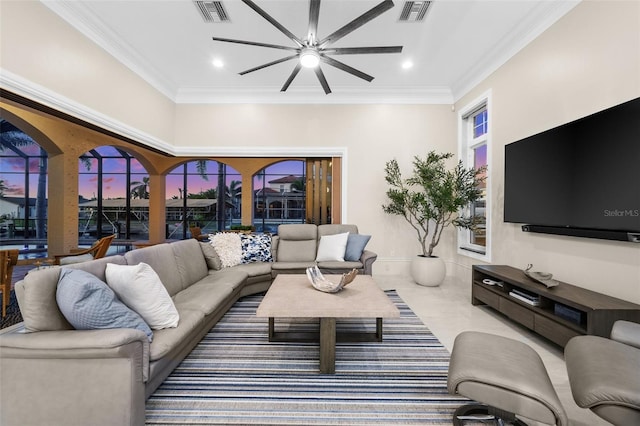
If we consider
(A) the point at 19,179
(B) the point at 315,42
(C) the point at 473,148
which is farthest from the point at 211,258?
(A) the point at 19,179

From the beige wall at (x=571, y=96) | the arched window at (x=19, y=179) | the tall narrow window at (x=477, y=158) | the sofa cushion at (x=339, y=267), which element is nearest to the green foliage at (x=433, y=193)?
the tall narrow window at (x=477, y=158)

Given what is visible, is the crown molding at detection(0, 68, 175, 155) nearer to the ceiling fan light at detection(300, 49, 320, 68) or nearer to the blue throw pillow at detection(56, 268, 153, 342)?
the blue throw pillow at detection(56, 268, 153, 342)

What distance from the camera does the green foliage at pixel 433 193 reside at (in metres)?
3.93

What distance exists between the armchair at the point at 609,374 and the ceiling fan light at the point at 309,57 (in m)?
3.10

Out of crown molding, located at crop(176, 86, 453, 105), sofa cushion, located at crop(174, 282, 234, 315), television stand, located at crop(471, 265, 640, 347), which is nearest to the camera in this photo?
television stand, located at crop(471, 265, 640, 347)

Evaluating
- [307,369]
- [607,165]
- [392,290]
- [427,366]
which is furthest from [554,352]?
[307,369]

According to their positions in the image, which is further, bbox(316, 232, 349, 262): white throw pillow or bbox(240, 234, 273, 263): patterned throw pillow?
bbox(316, 232, 349, 262): white throw pillow

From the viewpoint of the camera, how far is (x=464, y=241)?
4504 millimetres

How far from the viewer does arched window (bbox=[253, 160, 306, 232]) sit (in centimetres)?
→ 865

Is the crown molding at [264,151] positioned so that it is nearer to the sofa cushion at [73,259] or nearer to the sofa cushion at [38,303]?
the sofa cushion at [73,259]

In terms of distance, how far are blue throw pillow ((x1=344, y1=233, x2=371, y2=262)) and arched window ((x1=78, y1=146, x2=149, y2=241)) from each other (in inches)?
317

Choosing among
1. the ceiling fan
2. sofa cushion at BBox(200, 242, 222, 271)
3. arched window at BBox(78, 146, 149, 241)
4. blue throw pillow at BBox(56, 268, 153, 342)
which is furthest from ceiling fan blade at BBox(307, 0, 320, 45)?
arched window at BBox(78, 146, 149, 241)

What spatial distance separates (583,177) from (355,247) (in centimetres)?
263

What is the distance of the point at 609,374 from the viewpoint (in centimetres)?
122
